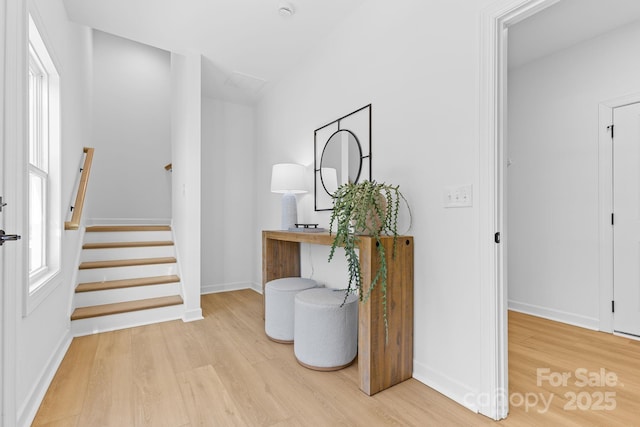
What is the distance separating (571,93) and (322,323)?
9.94 feet

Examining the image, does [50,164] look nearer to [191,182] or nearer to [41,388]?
[191,182]

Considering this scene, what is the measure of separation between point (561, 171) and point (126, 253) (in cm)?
440

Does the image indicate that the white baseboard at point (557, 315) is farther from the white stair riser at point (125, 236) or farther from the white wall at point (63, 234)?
the white stair riser at point (125, 236)

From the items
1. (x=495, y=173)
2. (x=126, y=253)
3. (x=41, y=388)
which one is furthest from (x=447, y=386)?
(x=126, y=253)

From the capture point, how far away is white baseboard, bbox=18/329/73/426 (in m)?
1.38

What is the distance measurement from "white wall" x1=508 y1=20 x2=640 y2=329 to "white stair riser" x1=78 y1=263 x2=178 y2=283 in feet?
→ 12.0

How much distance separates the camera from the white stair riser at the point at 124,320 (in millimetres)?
2473

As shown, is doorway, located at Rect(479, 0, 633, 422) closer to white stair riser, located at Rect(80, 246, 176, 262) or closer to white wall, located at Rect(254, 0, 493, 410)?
white wall, located at Rect(254, 0, 493, 410)

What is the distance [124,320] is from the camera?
264cm

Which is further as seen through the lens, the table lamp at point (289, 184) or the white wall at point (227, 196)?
the white wall at point (227, 196)

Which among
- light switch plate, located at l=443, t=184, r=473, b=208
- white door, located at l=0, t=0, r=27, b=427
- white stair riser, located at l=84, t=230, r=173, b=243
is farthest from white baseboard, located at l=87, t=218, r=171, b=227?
light switch plate, located at l=443, t=184, r=473, b=208

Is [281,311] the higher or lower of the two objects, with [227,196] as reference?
lower

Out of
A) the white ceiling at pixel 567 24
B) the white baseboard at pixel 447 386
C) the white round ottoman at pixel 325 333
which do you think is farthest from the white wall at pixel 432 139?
the white ceiling at pixel 567 24

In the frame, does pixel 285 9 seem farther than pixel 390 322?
Yes
